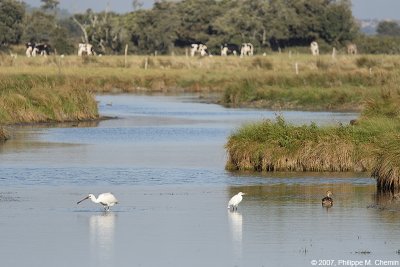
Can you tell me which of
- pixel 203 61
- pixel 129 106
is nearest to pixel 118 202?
pixel 129 106

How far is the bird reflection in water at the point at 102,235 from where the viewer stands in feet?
52.2

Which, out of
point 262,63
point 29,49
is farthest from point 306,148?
point 29,49

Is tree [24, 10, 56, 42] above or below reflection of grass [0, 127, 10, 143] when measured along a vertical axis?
above

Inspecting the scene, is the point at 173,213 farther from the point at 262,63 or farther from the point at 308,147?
the point at 262,63

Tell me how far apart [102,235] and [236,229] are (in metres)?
1.97

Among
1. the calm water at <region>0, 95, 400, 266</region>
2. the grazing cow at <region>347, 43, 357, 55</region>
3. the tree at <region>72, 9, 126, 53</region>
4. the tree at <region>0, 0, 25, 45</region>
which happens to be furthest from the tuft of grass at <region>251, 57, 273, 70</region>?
the calm water at <region>0, 95, 400, 266</region>

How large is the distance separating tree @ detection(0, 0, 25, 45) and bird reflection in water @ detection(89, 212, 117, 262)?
2809 inches

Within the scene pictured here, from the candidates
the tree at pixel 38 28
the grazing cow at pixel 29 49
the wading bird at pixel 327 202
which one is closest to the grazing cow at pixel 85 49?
the grazing cow at pixel 29 49

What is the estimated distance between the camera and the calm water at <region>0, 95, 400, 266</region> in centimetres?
1584

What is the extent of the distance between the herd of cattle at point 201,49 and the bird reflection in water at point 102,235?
215 feet

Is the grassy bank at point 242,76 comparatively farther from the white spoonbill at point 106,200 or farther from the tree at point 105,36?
the white spoonbill at point 106,200

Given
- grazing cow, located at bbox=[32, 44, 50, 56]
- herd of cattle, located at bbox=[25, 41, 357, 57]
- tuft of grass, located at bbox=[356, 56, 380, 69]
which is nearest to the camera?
tuft of grass, located at bbox=[356, 56, 380, 69]

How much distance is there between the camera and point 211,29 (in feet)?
327

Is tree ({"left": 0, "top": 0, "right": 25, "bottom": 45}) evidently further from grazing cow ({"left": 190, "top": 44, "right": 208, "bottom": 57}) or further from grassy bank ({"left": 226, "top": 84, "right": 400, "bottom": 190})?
grassy bank ({"left": 226, "top": 84, "right": 400, "bottom": 190})
